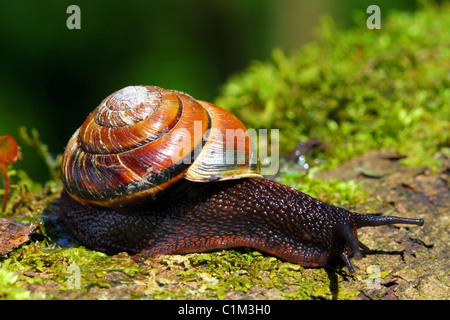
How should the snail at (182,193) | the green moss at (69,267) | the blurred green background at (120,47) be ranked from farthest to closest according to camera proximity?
the blurred green background at (120,47), the snail at (182,193), the green moss at (69,267)

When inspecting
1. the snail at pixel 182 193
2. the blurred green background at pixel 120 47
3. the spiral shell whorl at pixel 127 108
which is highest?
the blurred green background at pixel 120 47

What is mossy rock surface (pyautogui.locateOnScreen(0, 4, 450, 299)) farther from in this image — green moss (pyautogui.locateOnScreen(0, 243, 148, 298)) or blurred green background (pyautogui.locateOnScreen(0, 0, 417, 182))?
blurred green background (pyautogui.locateOnScreen(0, 0, 417, 182))

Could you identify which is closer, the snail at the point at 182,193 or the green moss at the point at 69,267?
the green moss at the point at 69,267

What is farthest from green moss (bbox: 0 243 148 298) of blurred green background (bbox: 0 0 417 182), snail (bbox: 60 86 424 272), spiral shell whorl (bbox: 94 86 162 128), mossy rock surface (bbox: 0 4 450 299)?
blurred green background (bbox: 0 0 417 182)

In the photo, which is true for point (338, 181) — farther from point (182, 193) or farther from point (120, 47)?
point (120, 47)

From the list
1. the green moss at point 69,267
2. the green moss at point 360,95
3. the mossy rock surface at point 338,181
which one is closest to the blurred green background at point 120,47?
the green moss at point 360,95

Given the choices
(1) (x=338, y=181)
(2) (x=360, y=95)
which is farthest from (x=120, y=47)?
(1) (x=338, y=181)

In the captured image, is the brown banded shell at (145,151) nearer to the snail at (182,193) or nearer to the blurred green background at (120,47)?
the snail at (182,193)
